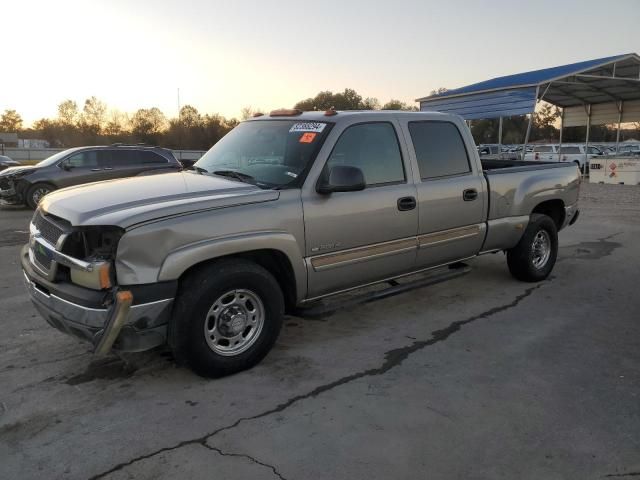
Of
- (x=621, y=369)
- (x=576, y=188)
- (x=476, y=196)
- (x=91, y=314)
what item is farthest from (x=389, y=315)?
(x=576, y=188)

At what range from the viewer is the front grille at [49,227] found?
356cm

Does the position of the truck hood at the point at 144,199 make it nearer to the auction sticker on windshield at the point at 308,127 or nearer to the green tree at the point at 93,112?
the auction sticker on windshield at the point at 308,127

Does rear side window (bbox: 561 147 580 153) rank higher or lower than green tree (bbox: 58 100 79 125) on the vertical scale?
lower

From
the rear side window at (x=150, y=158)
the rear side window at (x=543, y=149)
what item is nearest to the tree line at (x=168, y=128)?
the rear side window at (x=543, y=149)

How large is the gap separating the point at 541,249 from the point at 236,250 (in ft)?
14.2

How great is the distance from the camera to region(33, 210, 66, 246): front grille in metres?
3.56

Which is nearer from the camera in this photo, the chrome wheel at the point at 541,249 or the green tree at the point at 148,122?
the chrome wheel at the point at 541,249

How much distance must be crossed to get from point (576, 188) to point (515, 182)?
1397 millimetres

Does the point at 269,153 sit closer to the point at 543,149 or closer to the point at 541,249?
the point at 541,249

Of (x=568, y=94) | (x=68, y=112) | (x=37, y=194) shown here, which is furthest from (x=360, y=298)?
(x=68, y=112)

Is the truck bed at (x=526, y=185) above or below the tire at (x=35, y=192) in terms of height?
above

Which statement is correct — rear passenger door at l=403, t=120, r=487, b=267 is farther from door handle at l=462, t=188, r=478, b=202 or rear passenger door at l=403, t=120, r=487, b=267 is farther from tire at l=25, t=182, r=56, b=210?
tire at l=25, t=182, r=56, b=210

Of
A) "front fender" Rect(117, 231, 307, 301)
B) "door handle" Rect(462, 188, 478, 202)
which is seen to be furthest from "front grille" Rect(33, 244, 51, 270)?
"door handle" Rect(462, 188, 478, 202)

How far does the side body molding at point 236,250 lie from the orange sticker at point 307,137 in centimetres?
89
